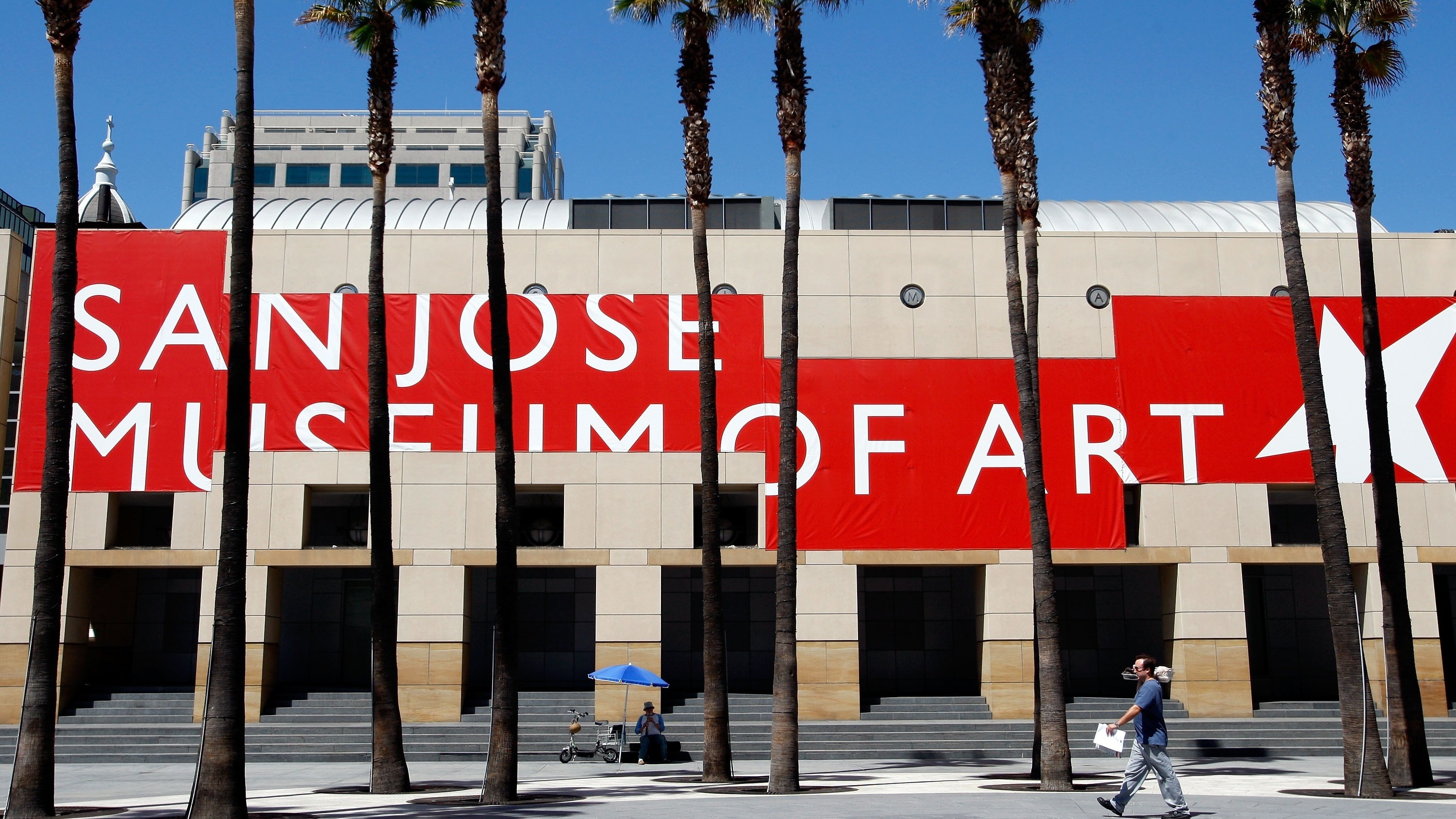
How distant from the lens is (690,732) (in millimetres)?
30891

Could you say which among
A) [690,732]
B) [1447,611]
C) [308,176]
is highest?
[308,176]

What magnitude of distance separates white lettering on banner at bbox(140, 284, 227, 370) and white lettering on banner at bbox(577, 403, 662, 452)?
8913mm

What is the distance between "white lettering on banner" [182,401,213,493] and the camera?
1249 inches

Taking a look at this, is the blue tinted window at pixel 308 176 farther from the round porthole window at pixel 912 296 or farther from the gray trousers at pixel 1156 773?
the gray trousers at pixel 1156 773

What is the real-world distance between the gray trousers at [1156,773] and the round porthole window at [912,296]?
734 inches

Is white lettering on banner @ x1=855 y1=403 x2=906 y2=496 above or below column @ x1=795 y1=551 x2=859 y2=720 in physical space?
above

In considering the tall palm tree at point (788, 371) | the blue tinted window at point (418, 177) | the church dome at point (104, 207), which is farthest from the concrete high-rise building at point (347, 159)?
the tall palm tree at point (788, 371)

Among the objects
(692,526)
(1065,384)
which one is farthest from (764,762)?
(1065,384)

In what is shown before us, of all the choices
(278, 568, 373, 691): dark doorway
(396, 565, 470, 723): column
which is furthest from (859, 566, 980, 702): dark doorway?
(278, 568, 373, 691): dark doorway

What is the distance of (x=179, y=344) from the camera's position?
3228 cm

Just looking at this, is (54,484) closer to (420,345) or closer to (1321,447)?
(420,345)

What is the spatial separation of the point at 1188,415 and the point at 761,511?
10952 millimetres

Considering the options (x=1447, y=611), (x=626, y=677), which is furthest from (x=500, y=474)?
(x=1447, y=611)

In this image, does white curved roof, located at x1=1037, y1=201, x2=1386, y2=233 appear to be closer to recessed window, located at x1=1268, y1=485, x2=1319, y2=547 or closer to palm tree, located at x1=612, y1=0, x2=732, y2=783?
recessed window, located at x1=1268, y1=485, x2=1319, y2=547
